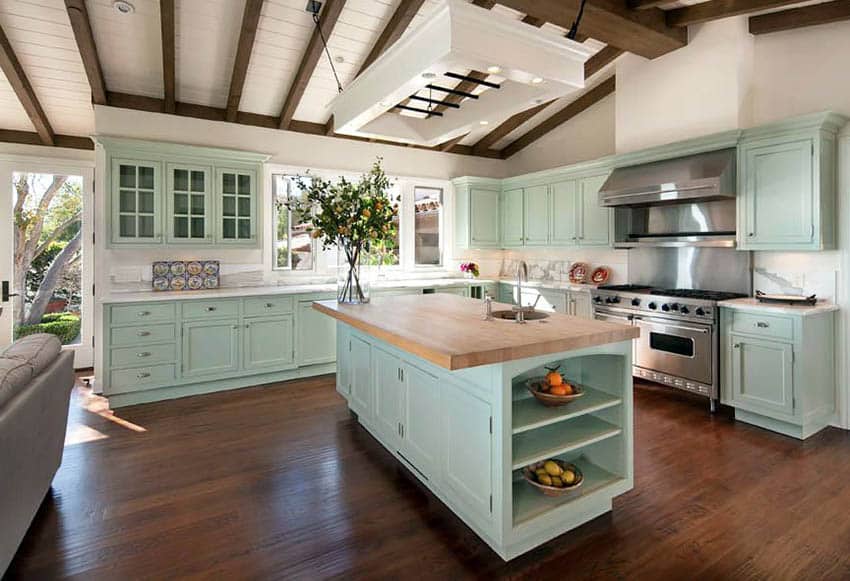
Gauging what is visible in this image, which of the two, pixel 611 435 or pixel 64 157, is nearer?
pixel 611 435

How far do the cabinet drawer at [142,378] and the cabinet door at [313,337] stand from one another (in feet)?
3.93

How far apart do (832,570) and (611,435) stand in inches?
38.7

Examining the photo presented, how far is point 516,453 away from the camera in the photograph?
2.13 m

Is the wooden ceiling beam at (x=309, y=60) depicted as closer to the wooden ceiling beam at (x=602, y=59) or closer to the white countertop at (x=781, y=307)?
the wooden ceiling beam at (x=602, y=59)

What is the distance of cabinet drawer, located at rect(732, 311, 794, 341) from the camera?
11.1 feet

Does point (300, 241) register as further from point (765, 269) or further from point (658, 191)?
point (765, 269)

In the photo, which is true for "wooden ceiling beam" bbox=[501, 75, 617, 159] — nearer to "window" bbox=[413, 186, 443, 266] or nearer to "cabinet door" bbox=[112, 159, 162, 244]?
"window" bbox=[413, 186, 443, 266]

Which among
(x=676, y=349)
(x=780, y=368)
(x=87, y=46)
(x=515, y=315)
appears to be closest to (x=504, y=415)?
(x=515, y=315)

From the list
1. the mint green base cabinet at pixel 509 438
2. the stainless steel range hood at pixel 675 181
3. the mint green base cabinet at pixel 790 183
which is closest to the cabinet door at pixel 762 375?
the mint green base cabinet at pixel 790 183

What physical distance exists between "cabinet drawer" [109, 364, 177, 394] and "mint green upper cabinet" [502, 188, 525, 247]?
4390mm

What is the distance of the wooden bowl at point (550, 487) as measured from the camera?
2129mm

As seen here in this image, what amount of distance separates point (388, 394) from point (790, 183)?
3387mm

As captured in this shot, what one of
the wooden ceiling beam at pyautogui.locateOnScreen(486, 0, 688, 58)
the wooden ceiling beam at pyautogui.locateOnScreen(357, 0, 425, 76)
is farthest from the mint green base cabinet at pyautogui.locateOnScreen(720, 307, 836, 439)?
the wooden ceiling beam at pyautogui.locateOnScreen(357, 0, 425, 76)

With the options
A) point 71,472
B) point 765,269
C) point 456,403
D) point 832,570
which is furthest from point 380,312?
point 765,269
